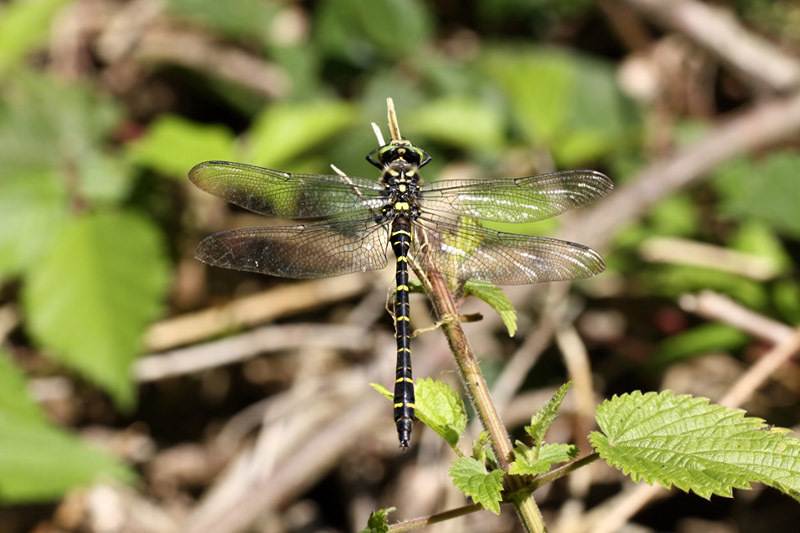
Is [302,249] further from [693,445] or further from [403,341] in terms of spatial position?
[693,445]

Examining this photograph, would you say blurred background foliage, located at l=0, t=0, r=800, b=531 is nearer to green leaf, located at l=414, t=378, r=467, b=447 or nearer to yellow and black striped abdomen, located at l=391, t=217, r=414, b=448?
yellow and black striped abdomen, located at l=391, t=217, r=414, b=448

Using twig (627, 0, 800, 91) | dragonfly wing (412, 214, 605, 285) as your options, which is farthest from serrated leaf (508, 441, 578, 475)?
twig (627, 0, 800, 91)

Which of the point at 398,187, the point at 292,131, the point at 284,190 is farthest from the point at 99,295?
the point at 398,187

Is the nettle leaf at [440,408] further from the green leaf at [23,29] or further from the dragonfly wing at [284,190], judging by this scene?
the green leaf at [23,29]

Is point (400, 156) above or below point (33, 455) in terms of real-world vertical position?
above

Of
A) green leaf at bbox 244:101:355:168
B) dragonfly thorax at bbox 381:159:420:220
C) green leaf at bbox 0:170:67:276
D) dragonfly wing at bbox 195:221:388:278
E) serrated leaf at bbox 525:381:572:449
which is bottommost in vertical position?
serrated leaf at bbox 525:381:572:449

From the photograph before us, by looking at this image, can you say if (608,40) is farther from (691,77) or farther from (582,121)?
(582,121)

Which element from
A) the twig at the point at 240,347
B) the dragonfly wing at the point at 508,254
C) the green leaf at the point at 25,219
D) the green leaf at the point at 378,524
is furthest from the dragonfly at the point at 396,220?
the green leaf at the point at 25,219
